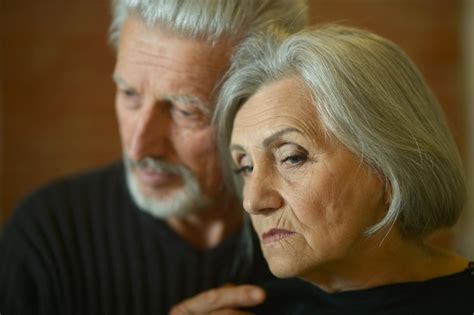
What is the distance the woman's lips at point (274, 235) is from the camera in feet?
3.71

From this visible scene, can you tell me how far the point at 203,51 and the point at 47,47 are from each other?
1.32m

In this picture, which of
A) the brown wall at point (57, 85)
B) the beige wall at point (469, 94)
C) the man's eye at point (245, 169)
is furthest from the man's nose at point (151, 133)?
the beige wall at point (469, 94)

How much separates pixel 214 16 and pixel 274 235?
1.80 ft

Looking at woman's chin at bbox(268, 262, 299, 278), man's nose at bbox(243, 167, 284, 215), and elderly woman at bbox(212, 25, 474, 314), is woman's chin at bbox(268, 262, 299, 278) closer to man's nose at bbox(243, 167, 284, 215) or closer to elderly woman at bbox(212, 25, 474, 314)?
elderly woman at bbox(212, 25, 474, 314)

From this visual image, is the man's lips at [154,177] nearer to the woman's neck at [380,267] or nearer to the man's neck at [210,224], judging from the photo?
the man's neck at [210,224]

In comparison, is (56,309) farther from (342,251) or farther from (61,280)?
(342,251)

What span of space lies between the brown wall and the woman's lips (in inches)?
59.3

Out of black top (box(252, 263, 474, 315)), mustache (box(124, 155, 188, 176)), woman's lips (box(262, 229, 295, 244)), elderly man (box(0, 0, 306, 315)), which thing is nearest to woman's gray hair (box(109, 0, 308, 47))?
elderly man (box(0, 0, 306, 315))

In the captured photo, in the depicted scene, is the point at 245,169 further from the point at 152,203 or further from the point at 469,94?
the point at 469,94

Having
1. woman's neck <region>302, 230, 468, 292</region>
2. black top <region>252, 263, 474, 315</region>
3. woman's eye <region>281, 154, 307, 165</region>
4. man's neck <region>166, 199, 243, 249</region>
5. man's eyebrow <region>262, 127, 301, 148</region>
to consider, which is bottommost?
black top <region>252, 263, 474, 315</region>

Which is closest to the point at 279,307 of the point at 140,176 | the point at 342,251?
the point at 342,251

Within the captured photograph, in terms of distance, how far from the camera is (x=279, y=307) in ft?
4.38

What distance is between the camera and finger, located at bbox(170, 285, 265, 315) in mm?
1275

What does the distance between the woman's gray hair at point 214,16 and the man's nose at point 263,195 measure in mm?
416
